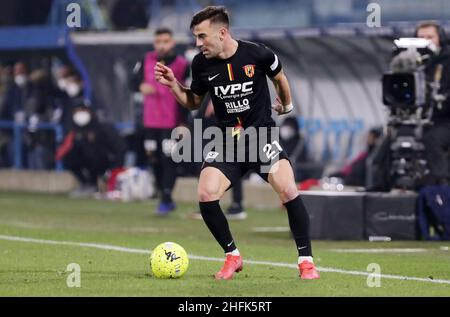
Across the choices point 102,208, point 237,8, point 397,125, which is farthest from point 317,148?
point 397,125

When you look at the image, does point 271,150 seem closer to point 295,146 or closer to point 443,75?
point 443,75

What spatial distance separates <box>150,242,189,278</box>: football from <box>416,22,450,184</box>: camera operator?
555 centimetres

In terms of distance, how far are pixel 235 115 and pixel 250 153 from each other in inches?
12.7

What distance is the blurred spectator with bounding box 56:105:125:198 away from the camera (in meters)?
23.4

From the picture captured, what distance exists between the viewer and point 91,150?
23328 mm

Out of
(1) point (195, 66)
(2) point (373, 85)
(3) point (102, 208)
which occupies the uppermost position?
(1) point (195, 66)

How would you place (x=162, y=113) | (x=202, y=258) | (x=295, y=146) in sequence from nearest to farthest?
(x=202, y=258)
(x=162, y=113)
(x=295, y=146)

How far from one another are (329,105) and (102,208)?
4.72 metres

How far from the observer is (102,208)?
20.4 meters

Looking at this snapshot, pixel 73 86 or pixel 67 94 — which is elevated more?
pixel 73 86

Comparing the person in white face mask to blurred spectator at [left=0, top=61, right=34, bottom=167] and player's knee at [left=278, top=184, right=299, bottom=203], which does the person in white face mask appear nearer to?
blurred spectator at [left=0, top=61, right=34, bottom=167]

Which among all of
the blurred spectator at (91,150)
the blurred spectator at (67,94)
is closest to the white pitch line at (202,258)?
the blurred spectator at (91,150)

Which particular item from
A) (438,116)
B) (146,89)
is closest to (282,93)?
(438,116)

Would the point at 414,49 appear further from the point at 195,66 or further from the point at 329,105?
the point at 329,105
